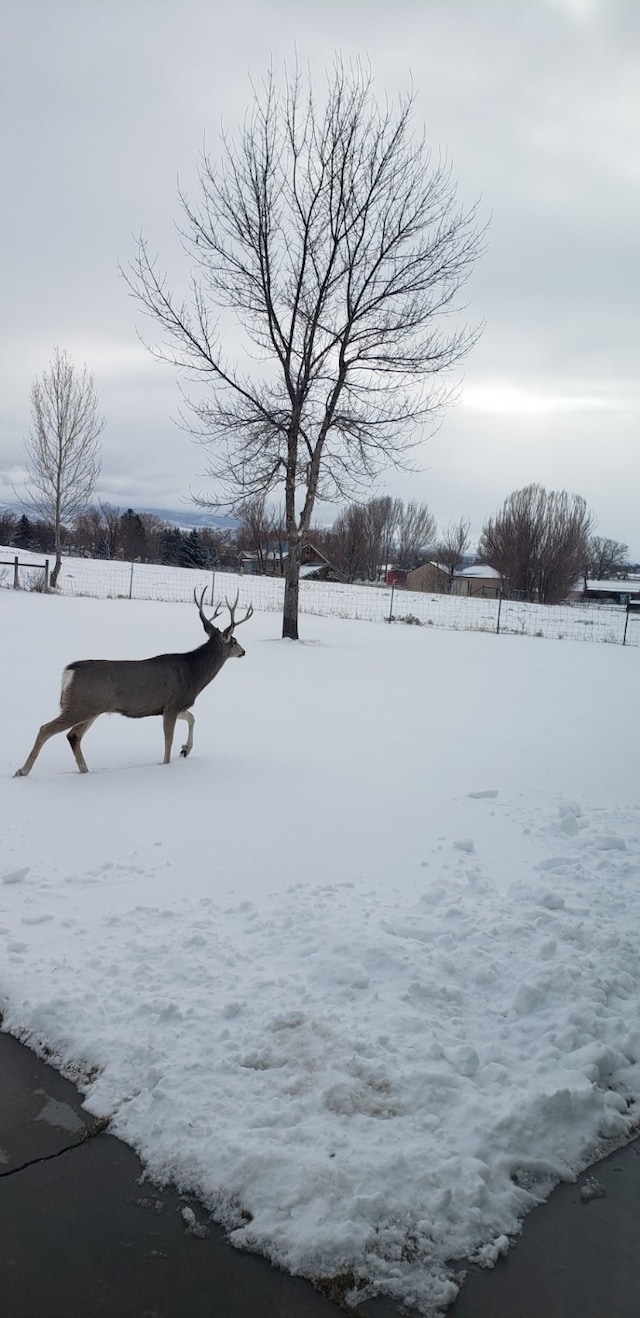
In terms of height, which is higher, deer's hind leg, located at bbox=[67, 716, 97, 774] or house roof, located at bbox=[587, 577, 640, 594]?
house roof, located at bbox=[587, 577, 640, 594]

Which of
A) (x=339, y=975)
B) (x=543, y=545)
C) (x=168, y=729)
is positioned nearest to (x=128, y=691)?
(x=168, y=729)

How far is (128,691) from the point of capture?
666cm

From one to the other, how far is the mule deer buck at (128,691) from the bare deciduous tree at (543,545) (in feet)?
188

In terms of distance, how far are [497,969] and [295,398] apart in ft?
51.9

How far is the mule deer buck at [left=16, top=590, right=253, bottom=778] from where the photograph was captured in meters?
6.39

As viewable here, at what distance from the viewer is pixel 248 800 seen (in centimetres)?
614

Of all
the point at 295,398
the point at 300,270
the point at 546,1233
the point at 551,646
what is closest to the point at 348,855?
the point at 546,1233

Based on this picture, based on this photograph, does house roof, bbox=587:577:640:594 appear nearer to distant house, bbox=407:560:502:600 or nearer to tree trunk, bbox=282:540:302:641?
distant house, bbox=407:560:502:600

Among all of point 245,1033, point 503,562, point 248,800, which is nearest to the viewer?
point 245,1033

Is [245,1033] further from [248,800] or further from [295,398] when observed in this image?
[295,398]

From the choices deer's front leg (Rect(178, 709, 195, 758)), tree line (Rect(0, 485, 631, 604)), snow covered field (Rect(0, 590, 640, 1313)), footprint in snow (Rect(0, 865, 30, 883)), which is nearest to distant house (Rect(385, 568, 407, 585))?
tree line (Rect(0, 485, 631, 604))

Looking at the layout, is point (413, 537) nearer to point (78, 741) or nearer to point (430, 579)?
point (430, 579)

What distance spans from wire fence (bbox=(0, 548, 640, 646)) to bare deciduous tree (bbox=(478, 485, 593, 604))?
21193 millimetres

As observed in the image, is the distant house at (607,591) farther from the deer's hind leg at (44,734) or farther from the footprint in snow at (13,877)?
the footprint in snow at (13,877)
